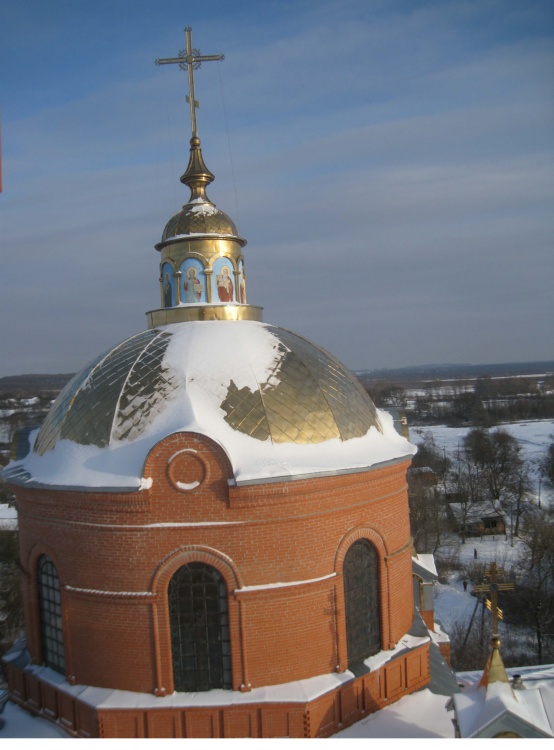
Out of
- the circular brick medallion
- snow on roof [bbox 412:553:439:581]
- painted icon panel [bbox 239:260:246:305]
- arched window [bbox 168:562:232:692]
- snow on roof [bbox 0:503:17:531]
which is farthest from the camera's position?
snow on roof [bbox 0:503:17:531]

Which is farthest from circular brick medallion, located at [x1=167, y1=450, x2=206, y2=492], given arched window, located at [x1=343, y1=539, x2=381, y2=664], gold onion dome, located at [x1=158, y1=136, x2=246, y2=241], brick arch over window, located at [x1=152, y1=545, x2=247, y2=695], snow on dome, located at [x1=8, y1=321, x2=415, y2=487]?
gold onion dome, located at [x1=158, y1=136, x2=246, y2=241]

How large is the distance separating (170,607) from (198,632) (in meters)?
0.52

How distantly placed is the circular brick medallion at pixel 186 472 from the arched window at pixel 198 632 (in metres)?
1.20

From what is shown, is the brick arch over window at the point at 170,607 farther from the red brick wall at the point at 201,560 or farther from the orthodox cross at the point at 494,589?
the orthodox cross at the point at 494,589

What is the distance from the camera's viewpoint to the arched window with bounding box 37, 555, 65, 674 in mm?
9453

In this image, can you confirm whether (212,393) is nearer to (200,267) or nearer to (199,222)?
(200,267)

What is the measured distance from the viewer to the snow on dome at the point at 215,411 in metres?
8.63

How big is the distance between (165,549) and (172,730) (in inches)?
91.8

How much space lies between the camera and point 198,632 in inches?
341

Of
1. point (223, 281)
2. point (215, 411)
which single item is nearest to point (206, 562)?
point (215, 411)

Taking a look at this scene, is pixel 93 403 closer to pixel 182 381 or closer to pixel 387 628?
pixel 182 381

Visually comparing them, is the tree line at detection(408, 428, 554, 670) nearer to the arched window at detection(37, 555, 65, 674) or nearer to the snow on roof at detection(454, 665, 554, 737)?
the snow on roof at detection(454, 665, 554, 737)

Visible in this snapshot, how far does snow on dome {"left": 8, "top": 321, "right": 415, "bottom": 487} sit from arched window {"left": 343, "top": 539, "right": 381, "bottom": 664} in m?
1.48

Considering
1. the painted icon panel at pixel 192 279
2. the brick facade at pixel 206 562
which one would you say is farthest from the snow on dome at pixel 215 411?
the painted icon panel at pixel 192 279
